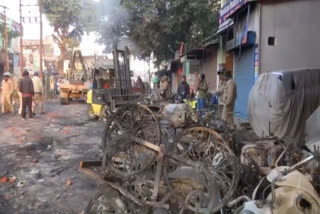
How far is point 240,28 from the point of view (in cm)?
1374

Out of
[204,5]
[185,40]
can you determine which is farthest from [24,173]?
[185,40]

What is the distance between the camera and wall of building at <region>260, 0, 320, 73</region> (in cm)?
1102

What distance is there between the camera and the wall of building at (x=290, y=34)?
36.1ft

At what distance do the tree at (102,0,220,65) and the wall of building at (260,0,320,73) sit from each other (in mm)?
9334

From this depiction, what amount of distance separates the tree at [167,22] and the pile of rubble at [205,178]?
652 inches

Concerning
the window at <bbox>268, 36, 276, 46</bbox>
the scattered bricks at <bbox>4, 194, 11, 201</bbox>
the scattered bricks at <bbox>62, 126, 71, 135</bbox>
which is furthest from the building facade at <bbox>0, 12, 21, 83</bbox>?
the scattered bricks at <bbox>4, 194, 11, 201</bbox>

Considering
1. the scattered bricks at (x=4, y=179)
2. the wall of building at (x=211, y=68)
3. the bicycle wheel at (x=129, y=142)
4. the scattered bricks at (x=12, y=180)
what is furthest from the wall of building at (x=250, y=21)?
the scattered bricks at (x=4, y=179)

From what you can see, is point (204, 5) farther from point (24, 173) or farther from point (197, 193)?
point (197, 193)

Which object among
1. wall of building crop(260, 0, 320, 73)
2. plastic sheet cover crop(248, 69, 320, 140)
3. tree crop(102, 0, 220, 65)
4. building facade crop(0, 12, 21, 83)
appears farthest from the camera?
building facade crop(0, 12, 21, 83)

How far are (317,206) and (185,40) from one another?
68.7 ft

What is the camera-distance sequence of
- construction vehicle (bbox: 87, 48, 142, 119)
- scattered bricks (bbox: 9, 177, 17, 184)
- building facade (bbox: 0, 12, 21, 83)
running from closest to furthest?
1. scattered bricks (bbox: 9, 177, 17, 184)
2. construction vehicle (bbox: 87, 48, 142, 119)
3. building facade (bbox: 0, 12, 21, 83)

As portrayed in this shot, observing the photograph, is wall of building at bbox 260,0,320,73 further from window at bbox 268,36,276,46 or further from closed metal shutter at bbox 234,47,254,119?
closed metal shutter at bbox 234,47,254,119

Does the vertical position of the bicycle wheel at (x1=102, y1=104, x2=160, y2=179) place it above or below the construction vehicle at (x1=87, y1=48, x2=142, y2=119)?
below

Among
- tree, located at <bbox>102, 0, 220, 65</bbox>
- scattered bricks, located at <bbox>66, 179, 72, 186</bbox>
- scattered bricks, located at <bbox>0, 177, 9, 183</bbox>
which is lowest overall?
scattered bricks, located at <bbox>66, 179, 72, 186</bbox>
